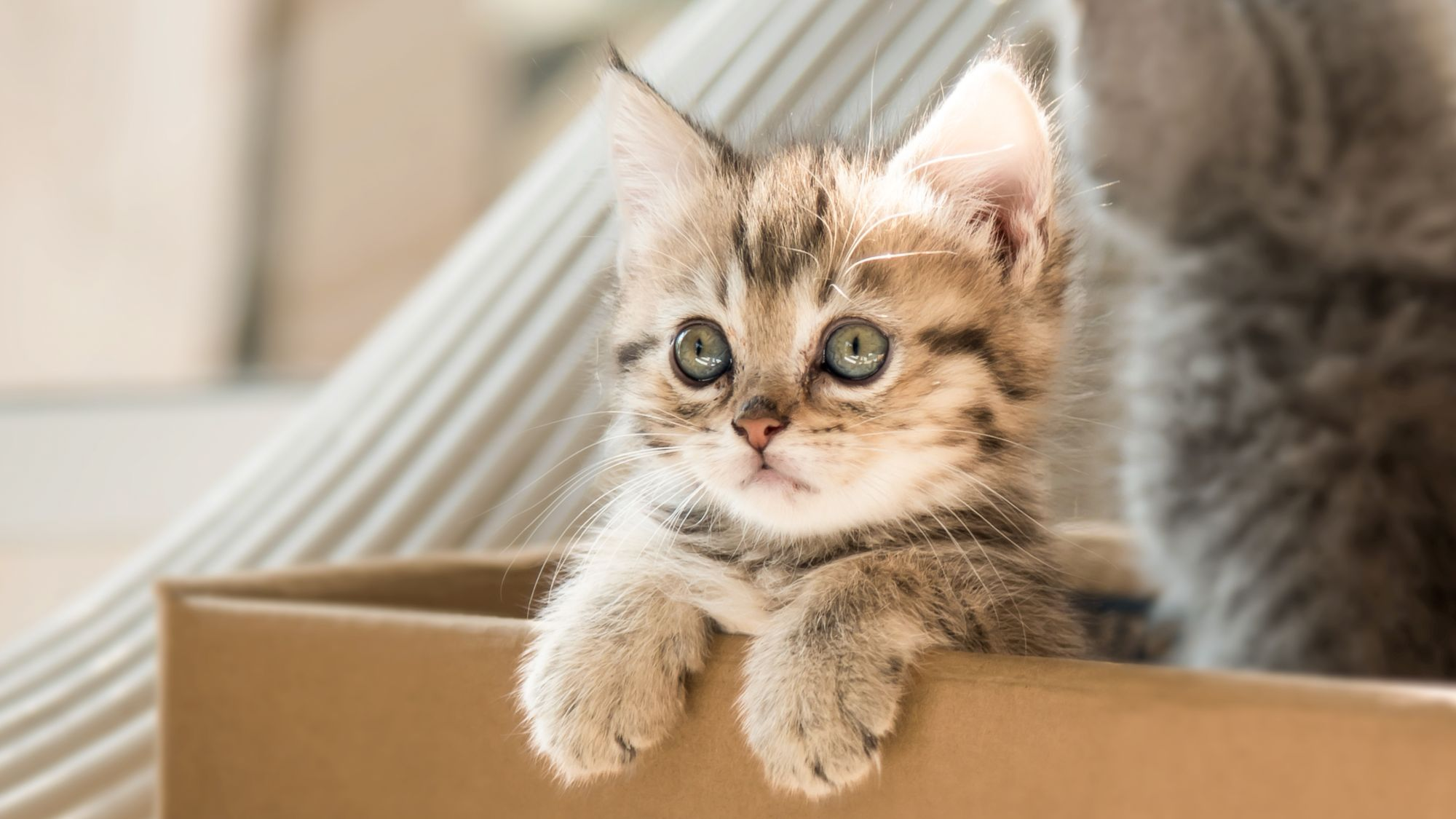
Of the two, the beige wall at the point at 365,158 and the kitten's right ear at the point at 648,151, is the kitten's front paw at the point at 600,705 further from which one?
the beige wall at the point at 365,158

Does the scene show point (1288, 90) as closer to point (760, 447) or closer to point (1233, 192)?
point (1233, 192)

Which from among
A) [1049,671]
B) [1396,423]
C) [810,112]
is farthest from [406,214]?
[1049,671]

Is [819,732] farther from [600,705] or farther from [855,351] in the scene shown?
[855,351]

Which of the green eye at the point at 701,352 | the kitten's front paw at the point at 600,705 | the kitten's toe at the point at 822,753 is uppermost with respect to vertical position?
the green eye at the point at 701,352

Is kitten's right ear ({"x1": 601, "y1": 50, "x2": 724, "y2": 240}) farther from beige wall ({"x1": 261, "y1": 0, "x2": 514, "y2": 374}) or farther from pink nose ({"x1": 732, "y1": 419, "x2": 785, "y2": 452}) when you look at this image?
beige wall ({"x1": 261, "y1": 0, "x2": 514, "y2": 374})

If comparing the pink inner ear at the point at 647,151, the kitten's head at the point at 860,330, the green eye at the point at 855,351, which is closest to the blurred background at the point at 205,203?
the pink inner ear at the point at 647,151

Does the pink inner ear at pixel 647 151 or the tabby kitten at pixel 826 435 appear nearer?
the tabby kitten at pixel 826 435

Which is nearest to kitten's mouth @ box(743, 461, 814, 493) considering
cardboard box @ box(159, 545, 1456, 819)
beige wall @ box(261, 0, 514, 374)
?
cardboard box @ box(159, 545, 1456, 819)
